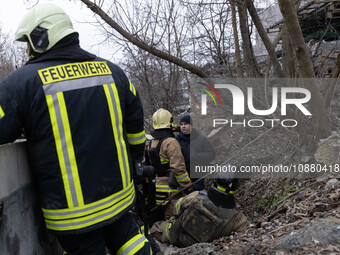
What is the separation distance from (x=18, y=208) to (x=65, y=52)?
949 millimetres

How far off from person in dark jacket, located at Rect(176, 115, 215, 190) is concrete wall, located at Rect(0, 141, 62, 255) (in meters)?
3.42

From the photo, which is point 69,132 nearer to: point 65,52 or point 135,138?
point 65,52

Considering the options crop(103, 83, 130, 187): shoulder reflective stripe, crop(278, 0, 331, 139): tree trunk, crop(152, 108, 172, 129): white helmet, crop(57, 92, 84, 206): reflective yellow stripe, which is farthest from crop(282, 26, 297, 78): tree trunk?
crop(57, 92, 84, 206): reflective yellow stripe

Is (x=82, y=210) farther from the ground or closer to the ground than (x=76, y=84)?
closer to the ground

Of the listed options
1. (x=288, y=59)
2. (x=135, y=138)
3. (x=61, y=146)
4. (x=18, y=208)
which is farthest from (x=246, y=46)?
(x=18, y=208)

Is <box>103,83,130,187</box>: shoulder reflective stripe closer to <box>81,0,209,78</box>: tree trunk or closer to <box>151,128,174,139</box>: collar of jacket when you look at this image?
<box>151,128,174,139</box>: collar of jacket

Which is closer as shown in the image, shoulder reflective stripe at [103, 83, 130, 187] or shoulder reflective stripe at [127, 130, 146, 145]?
shoulder reflective stripe at [103, 83, 130, 187]

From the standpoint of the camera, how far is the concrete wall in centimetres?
188

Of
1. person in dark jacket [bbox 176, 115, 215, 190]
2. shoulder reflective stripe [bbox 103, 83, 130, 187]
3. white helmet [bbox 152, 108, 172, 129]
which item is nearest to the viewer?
shoulder reflective stripe [bbox 103, 83, 130, 187]

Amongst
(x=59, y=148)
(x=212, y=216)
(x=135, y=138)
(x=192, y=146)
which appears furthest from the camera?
(x=192, y=146)

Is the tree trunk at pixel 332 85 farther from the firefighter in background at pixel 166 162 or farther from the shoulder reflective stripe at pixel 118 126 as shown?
the shoulder reflective stripe at pixel 118 126

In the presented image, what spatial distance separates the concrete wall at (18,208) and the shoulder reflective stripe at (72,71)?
1.43 ft

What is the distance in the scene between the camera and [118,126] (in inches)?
86.5

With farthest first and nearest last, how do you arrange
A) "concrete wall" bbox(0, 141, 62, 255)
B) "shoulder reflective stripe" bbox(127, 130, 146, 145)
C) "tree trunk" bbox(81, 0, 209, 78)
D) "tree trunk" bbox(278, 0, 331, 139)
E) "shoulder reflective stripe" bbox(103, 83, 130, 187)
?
"tree trunk" bbox(81, 0, 209, 78), "tree trunk" bbox(278, 0, 331, 139), "shoulder reflective stripe" bbox(127, 130, 146, 145), "shoulder reflective stripe" bbox(103, 83, 130, 187), "concrete wall" bbox(0, 141, 62, 255)
